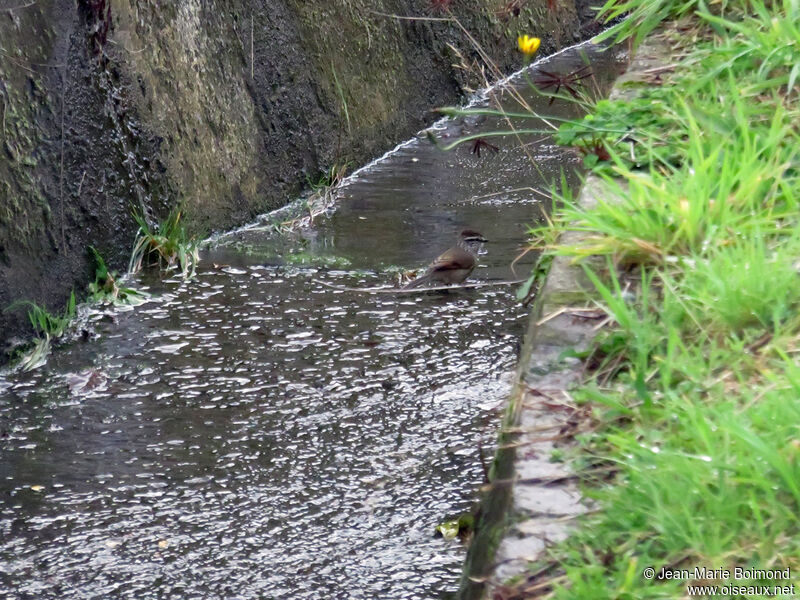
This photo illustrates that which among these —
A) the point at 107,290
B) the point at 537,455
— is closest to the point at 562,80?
→ the point at 537,455

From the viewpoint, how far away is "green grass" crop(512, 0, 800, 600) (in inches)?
63.2

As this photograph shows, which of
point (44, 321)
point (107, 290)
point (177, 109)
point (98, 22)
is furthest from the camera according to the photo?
point (177, 109)

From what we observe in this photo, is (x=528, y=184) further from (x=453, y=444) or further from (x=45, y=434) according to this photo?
(x=45, y=434)

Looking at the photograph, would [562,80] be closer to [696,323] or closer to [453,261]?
[453,261]

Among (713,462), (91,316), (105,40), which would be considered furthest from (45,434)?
(713,462)

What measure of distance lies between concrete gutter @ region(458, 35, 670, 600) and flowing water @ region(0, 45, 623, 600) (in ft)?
1.94

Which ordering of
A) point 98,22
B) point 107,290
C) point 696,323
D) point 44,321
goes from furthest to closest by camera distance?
point 98,22, point 107,290, point 44,321, point 696,323

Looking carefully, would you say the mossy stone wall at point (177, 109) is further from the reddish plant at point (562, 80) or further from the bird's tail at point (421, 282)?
the bird's tail at point (421, 282)

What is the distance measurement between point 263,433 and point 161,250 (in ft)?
4.87

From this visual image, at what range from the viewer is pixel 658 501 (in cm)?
163

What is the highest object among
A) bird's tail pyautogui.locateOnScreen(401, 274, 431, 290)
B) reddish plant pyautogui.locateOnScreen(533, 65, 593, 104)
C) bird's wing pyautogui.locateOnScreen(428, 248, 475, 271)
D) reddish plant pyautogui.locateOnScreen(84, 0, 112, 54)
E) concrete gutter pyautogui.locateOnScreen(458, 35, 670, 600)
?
reddish plant pyautogui.locateOnScreen(84, 0, 112, 54)

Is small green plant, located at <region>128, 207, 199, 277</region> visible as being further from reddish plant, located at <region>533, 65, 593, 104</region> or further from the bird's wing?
reddish plant, located at <region>533, 65, 593, 104</region>

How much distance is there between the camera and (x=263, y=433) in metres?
3.09

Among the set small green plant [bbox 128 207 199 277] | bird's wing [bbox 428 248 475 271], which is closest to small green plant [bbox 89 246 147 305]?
small green plant [bbox 128 207 199 277]
